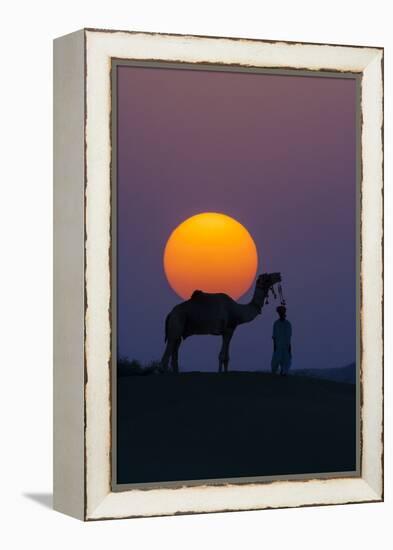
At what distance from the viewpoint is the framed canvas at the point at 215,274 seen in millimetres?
11281

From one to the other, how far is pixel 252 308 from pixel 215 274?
31cm

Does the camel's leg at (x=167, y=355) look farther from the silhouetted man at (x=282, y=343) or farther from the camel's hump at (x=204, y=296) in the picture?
the silhouetted man at (x=282, y=343)

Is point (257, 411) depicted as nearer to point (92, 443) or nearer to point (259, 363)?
point (259, 363)

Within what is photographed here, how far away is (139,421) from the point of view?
11391 millimetres

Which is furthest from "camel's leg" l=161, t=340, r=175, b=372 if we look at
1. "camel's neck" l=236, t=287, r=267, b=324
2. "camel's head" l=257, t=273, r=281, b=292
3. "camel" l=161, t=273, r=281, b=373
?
"camel's head" l=257, t=273, r=281, b=292

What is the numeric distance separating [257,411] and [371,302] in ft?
3.42

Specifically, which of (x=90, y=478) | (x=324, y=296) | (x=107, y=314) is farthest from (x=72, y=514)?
(x=324, y=296)

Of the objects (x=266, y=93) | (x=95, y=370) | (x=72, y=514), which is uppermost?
(x=266, y=93)

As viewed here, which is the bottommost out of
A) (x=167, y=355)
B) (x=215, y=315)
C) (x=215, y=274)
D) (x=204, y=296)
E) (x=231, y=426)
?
(x=231, y=426)

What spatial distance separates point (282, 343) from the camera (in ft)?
38.7

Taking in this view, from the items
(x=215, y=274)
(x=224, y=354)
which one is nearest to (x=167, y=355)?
(x=224, y=354)

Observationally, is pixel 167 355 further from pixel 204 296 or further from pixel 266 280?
pixel 266 280

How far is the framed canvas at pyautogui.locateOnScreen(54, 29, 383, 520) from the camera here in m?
11.3

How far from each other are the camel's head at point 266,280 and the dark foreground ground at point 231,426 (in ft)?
1.78
